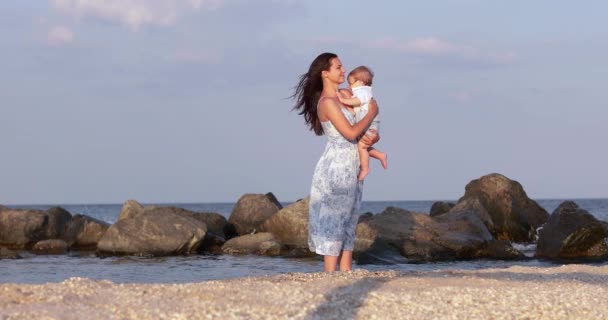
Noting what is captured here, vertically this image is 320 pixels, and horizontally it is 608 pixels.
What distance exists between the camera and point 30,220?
25.8 meters

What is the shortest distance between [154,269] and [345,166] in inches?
371

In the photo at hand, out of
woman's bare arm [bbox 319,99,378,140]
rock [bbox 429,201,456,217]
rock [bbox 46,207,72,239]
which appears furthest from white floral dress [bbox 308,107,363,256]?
rock [bbox 429,201,456,217]

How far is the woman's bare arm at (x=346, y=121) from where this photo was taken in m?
9.27

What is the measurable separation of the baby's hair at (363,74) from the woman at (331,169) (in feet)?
0.54

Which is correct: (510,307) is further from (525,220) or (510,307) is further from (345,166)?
(525,220)

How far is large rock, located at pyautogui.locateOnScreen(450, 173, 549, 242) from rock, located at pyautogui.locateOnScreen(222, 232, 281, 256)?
6.50 metres

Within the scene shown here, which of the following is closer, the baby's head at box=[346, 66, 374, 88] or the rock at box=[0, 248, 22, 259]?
the baby's head at box=[346, 66, 374, 88]

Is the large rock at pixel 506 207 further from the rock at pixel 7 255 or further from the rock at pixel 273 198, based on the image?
the rock at pixel 7 255

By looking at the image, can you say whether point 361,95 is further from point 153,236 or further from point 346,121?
point 153,236

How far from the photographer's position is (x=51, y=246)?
940 inches

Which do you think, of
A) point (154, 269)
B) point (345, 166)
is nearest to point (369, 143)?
point (345, 166)

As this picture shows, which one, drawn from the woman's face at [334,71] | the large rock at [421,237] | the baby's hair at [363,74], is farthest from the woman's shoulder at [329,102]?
the large rock at [421,237]

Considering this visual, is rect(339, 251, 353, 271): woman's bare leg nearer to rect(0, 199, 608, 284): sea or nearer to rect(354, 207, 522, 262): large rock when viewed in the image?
rect(0, 199, 608, 284): sea

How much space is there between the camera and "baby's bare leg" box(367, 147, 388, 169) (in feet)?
30.9
